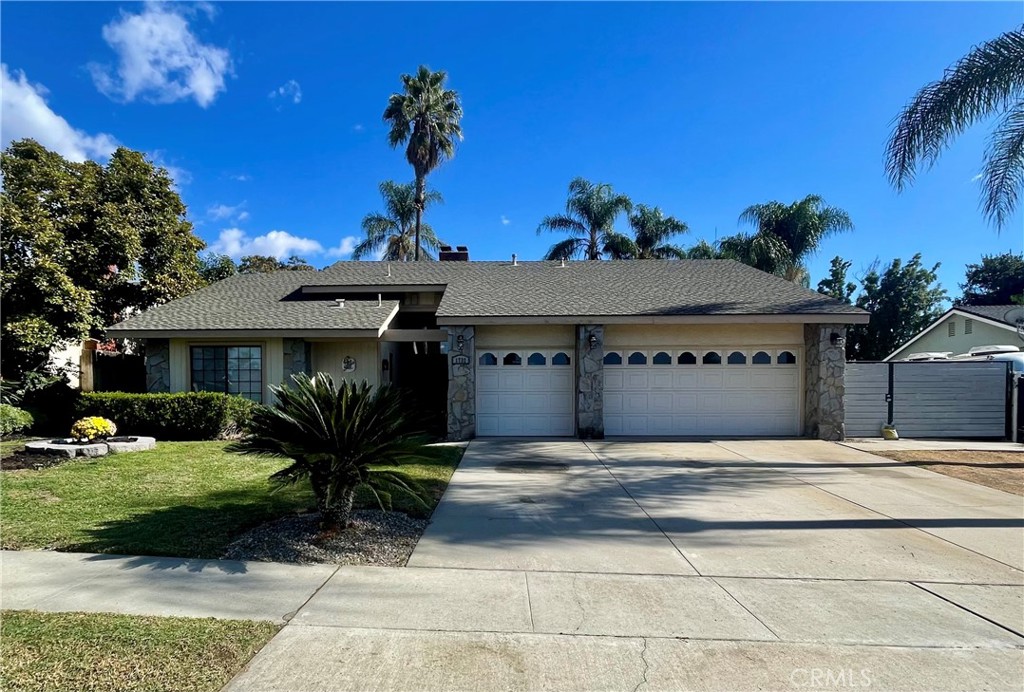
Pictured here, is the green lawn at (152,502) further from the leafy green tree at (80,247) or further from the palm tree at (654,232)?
the palm tree at (654,232)

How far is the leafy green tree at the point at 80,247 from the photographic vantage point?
41.4ft

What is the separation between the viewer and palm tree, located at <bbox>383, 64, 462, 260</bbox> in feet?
77.7

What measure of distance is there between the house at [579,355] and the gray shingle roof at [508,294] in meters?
0.07

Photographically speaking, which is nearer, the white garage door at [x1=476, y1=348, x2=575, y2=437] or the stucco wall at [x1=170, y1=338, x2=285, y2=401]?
the white garage door at [x1=476, y1=348, x2=575, y2=437]

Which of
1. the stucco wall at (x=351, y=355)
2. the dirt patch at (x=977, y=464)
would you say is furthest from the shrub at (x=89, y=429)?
the dirt patch at (x=977, y=464)

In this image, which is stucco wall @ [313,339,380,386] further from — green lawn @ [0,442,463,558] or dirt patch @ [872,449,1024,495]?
dirt patch @ [872,449,1024,495]

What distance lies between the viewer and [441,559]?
4680mm

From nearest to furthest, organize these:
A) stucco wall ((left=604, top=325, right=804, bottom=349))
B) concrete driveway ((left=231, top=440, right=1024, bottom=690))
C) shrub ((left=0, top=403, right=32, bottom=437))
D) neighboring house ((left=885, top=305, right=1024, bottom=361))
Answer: concrete driveway ((left=231, top=440, right=1024, bottom=690)), shrub ((left=0, top=403, right=32, bottom=437)), stucco wall ((left=604, top=325, right=804, bottom=349)), neighboring house ((left=885, top=305, right=1024, bottom=361))

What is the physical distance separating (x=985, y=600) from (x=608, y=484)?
4275 millimetres

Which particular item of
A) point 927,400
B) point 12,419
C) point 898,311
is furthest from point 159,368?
point 898,311

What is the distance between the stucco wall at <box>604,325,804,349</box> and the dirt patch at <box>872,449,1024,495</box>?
3281 millimetres

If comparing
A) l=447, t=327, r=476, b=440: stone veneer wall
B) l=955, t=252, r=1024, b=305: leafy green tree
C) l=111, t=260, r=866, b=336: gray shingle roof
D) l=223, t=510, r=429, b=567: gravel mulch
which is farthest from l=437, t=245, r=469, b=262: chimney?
l=955, t=252, r=1024, b=305: leafy green tree

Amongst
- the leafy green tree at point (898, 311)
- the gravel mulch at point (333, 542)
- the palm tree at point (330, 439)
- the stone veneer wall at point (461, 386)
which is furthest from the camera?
the leafy green tree at point (898, 311)

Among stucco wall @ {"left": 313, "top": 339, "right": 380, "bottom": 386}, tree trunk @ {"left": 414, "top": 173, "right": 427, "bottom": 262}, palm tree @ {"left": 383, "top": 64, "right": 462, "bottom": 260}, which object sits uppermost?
palm tree @ {"left": 383, "top": 64, "right": 462, "bottom": 260}
